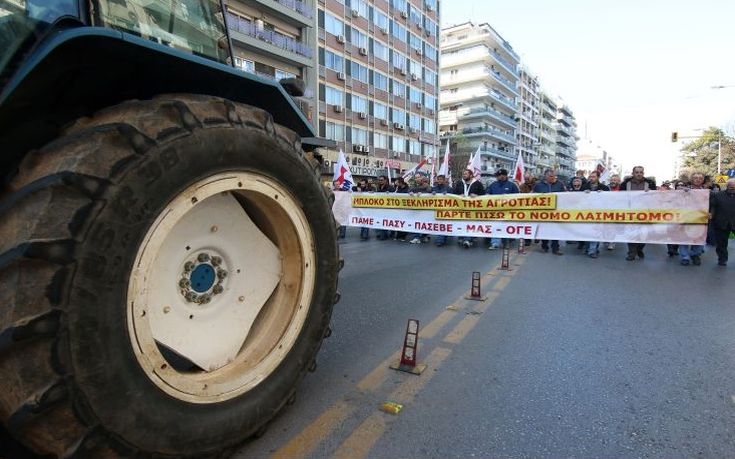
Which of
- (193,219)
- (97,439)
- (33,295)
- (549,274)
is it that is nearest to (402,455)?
(97,439)

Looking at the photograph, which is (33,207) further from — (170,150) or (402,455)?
(402,455)

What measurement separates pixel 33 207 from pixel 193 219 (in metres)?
0.70

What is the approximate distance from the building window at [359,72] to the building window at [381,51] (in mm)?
3105

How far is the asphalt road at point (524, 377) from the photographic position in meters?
2.29

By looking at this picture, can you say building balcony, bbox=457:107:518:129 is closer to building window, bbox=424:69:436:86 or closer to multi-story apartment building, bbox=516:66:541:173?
multi-story apartment building, bbox=516:66:541:173

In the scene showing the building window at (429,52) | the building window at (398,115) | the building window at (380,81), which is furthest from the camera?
the building window at (429,52)

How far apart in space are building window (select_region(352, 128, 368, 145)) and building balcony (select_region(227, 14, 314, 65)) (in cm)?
835

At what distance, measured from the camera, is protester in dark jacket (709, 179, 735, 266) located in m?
8.07

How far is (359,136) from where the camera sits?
41938 millimetres

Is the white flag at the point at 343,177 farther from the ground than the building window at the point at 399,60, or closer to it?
closer to it

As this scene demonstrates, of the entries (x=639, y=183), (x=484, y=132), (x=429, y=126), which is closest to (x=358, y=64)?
(x=429, y=126)

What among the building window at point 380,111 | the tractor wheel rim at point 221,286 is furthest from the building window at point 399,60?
the tractor wheel rim at point 221,286

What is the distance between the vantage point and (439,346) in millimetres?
3699

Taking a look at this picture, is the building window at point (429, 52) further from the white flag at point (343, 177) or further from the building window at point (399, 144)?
the white flag at point (343, 177)
